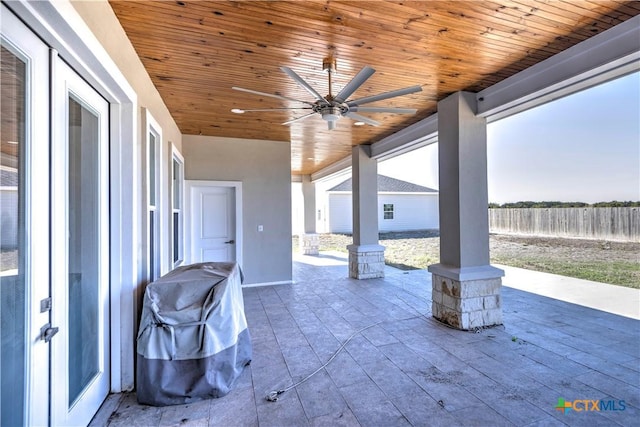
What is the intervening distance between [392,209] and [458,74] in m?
13.5

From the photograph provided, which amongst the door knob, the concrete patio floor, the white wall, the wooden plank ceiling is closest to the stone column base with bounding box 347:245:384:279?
the concrete patio floor

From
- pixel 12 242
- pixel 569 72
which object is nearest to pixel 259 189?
pixel 12 242

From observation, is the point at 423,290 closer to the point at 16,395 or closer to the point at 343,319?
the point at 343,319

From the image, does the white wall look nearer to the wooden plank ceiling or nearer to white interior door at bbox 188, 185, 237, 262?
white interior door at bbox 188, 185, 237, 262

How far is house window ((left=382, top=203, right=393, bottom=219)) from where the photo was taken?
16.2m

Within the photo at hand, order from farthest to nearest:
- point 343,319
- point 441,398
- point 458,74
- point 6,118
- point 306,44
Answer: point 343,319 → point 458,74 → point 306,44 → point 441,398 → point 6,118

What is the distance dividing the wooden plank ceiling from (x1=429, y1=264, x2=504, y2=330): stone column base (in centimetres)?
224

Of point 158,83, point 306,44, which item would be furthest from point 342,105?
point 158,83

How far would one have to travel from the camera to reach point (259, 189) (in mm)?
5961

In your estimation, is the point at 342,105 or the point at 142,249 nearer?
the point at 142,249

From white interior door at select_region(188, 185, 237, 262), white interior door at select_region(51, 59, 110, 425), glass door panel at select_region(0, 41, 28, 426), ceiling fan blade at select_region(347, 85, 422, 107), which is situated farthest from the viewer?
white interior door at select_region(188, 185, 237, 262)

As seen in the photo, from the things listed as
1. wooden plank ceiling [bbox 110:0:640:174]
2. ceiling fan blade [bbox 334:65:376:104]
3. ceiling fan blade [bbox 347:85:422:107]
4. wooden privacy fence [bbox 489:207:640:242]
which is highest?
wooden plank ceiling [bbox 110:0:640:174]

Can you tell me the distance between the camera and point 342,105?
286 cm

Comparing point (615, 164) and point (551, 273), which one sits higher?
point (615, 164)
